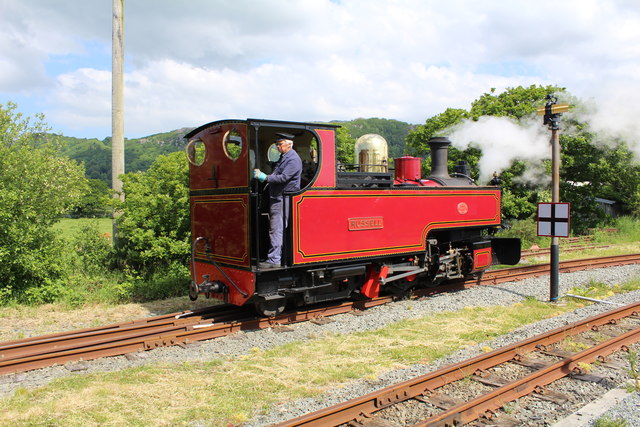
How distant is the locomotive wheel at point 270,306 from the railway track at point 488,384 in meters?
2.70

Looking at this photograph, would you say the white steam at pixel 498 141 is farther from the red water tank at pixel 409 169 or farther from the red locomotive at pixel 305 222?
the red locomotive at pixel 305 222

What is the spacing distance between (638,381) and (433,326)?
2464 mm

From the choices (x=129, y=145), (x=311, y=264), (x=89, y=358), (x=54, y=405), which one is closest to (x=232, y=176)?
(x=311, y=264)

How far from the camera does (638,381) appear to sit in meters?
4.52

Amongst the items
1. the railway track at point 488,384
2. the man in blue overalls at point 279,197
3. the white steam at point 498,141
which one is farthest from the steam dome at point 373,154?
the white steam at point 498,141

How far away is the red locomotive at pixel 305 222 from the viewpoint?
6164 millimetres

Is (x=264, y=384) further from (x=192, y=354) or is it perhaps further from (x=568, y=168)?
(x=568, y=168)

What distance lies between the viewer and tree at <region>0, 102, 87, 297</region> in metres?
7.55

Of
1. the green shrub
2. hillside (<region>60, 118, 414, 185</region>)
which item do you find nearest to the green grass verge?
the green shrub

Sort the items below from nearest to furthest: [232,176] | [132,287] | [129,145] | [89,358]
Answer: [89,358]
[232,176]
[132,287]
[129,145]

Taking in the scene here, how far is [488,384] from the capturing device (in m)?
4.46

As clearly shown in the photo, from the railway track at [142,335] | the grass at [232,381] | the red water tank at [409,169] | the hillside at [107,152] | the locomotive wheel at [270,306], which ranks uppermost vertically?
the hillside at [107,152]

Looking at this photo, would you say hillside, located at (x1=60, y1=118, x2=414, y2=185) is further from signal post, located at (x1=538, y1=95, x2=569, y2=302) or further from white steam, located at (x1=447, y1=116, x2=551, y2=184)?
signal post, located at (x1=538, y1=95, x2=569, y2=302)

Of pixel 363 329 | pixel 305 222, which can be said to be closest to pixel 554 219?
pixel 363 329
